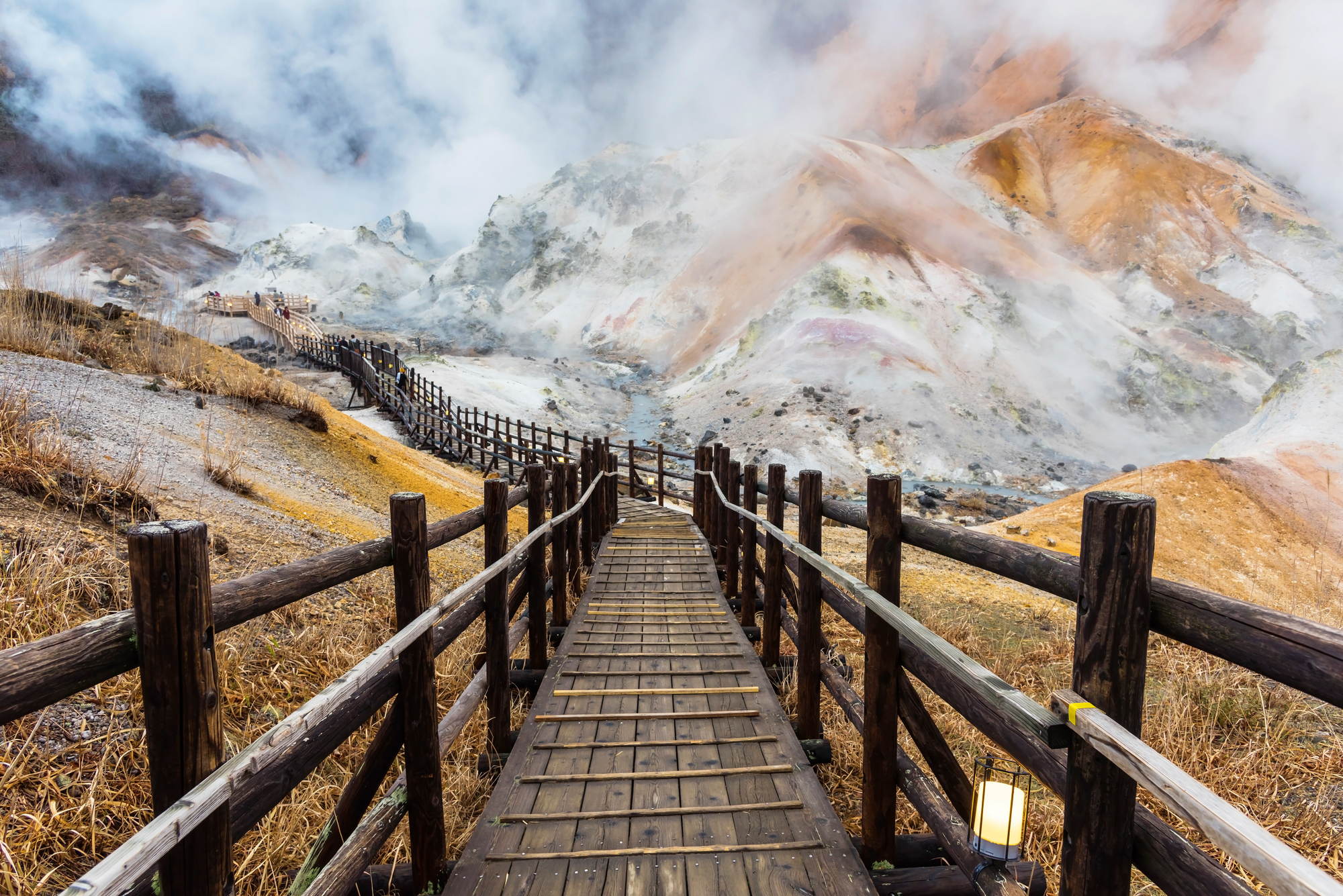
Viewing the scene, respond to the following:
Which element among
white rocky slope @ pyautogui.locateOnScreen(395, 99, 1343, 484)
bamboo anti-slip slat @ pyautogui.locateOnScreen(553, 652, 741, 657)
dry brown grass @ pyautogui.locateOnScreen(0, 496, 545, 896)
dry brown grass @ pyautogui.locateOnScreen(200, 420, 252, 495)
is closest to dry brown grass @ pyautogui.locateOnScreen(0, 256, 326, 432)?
dry brown grass @ pyautogui.locateOnScreen(200, 420, 252, 495)

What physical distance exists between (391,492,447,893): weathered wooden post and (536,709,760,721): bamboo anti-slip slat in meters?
1.21

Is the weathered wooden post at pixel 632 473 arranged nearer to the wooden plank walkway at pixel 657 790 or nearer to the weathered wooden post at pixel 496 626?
the wooden plank walkway at pixel 657 790

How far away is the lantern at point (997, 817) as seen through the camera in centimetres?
181

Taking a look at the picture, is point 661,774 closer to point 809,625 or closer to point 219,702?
point 809,625

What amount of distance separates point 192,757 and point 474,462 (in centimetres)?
1667

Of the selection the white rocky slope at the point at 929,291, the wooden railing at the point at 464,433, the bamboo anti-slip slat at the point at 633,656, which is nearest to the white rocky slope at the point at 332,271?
the white rocky slope at the point at 929,291

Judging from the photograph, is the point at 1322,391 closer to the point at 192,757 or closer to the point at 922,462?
the point at 922,462

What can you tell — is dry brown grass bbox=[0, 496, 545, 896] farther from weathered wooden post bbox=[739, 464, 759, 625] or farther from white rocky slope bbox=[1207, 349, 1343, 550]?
white rocky slope bbox=[1207, 349, 1343, 550]

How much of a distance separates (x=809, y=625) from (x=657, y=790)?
4.05 ft

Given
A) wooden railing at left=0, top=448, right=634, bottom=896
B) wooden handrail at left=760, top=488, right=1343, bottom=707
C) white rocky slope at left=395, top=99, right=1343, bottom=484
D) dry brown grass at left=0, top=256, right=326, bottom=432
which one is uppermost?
white rocky slope at left=395, top=99, right=1343, bottom=484

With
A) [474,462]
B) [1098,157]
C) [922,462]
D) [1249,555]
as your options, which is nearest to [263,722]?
[1249,555]

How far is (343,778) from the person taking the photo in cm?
277

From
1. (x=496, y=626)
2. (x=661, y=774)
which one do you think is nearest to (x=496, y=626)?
(x=496, y=626)

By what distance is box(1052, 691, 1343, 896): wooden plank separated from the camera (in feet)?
2.74
